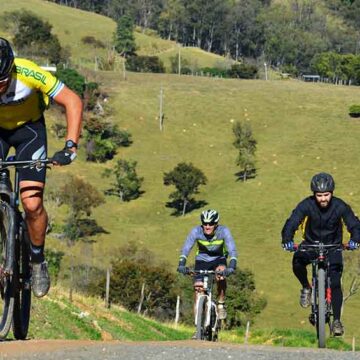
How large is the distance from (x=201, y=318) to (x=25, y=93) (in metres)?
4.32

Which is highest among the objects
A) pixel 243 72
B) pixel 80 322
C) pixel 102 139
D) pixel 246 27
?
pixel 246 27

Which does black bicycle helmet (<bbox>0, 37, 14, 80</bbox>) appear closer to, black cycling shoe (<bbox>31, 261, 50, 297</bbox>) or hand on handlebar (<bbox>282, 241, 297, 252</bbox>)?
black cycling shoe (<bbox>31, 261, 50, 297</bbox>)

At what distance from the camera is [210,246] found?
11.5 m

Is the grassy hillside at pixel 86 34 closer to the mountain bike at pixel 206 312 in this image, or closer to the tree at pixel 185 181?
the tree at pixel 185 181

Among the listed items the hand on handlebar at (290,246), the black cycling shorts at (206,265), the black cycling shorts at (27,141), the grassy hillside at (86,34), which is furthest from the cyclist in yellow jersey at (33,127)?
the grassy hillside at (86,34)

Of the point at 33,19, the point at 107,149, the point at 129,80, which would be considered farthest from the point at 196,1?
the point at 107,149

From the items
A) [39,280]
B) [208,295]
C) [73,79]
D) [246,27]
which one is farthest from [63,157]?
[246,27]

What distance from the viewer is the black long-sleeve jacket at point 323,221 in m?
10.2

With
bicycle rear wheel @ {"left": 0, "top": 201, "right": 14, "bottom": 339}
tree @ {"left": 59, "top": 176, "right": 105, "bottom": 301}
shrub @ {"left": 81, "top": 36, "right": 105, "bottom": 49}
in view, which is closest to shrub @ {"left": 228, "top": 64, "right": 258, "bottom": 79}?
shrub @ {"left": 81, "top": 36, "right": 105, "bottom": 49}

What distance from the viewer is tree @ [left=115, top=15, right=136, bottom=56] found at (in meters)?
130

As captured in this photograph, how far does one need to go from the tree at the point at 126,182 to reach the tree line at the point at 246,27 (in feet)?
187

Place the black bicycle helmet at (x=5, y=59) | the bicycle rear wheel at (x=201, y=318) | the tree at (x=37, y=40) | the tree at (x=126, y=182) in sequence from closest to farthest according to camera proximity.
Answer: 1. the black bicycle helmet at (x=5, y=59)
2. the bicycle rear wheel at (x=201, y=318)
3. the tree at (x=126, y=182)
4. the tree at (x=37, y=40)

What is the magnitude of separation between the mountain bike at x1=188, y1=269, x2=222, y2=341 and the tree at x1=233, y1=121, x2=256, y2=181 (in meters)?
68.0

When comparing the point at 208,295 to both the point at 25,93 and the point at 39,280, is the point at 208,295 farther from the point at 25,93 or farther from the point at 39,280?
the point at 25,93
